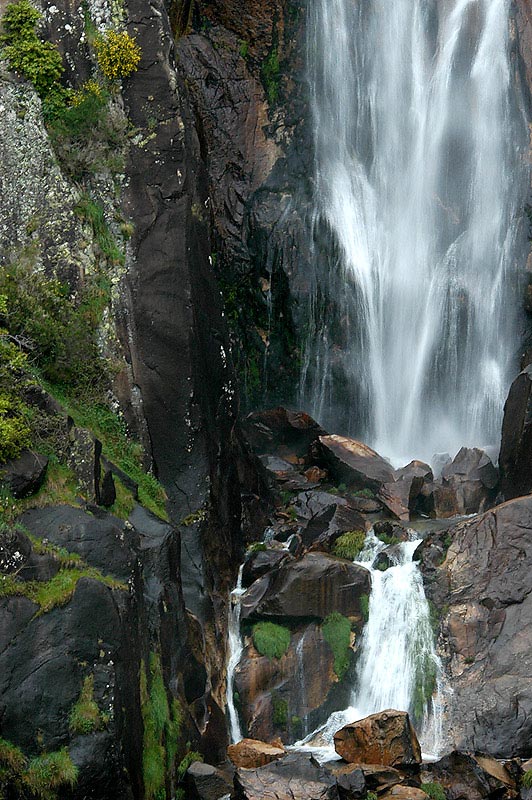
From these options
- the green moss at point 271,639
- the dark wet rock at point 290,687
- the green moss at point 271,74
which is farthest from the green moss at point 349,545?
the green moss at point 271,74

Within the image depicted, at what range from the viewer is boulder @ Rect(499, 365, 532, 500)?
19.7 metres

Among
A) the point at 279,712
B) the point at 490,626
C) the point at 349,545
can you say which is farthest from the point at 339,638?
the point at 490,626

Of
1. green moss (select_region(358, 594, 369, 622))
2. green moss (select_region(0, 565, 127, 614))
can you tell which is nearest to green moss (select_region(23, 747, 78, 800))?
green moss (select_region(0, 565, 127, 614))

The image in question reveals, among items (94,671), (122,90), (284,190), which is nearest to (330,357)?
(284,190)

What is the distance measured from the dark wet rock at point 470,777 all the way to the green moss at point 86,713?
204 inches

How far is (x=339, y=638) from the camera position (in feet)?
54.8

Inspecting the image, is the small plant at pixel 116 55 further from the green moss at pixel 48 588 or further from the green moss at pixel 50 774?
the green moss at pixel 50 774

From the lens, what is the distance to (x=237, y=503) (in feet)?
61.8

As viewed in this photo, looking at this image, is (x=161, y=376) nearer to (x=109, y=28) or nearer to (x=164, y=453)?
(x=164, y=453)

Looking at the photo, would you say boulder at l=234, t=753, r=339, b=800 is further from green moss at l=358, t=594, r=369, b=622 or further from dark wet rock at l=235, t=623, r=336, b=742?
green moss at l=358, t=594, r=369, b=622

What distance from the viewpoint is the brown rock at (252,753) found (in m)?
14.0

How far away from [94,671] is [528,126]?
2248 centimetres

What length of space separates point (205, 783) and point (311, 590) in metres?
4.41

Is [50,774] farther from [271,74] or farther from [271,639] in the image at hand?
[271,74]
